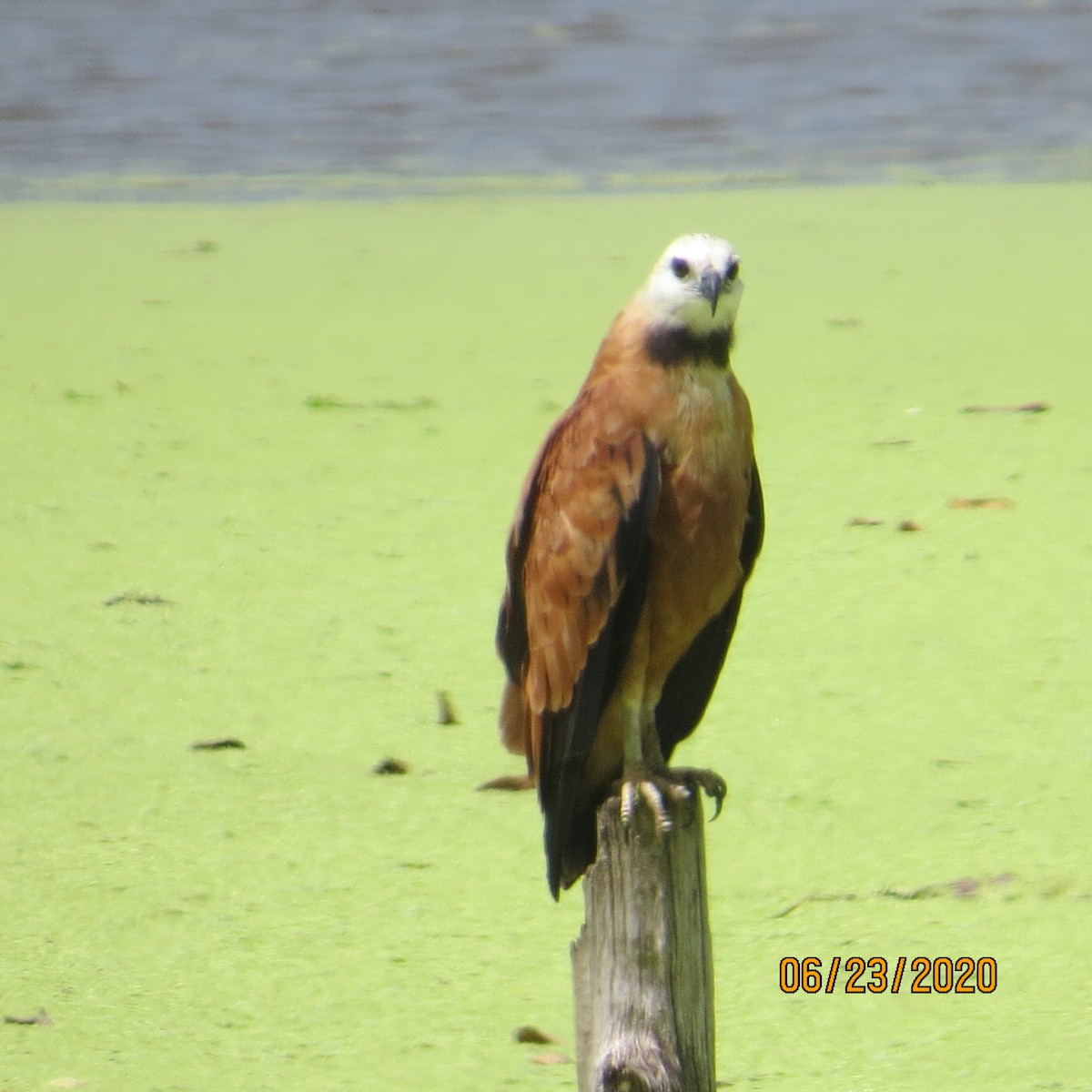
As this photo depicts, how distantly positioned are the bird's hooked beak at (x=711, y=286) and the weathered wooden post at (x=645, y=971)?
792mm

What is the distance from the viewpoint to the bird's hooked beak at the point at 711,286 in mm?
2809

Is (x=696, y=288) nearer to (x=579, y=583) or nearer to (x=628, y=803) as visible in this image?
(x=579, y=583)

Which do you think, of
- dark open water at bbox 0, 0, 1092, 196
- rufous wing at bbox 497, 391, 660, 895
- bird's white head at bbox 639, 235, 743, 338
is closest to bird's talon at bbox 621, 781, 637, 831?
rufous wing at bbox 497, 391, 660, 895

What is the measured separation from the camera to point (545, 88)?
1365 cm

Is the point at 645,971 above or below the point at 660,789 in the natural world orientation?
below

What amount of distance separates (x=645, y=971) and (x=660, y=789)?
1.00 feet

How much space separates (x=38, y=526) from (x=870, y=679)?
2.55 meters

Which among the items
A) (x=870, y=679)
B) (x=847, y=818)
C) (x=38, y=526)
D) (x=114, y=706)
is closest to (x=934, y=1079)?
(x=847, y=818)

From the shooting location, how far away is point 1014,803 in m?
3.98

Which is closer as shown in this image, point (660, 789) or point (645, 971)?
point (645, 971)
